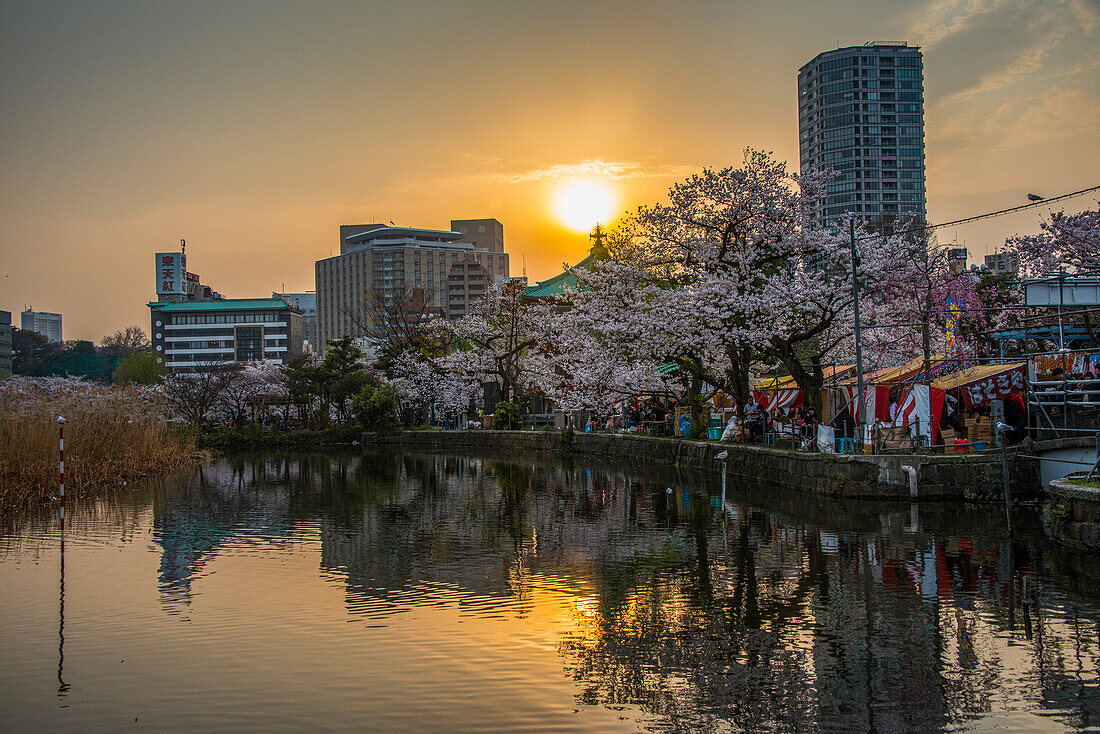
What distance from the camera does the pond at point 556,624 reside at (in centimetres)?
737

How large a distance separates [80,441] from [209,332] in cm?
12536

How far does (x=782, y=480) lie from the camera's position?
80.0ft

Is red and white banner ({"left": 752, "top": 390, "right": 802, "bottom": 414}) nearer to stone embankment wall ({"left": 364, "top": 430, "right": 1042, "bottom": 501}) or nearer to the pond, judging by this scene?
stone embankment wall ({"left": 364, "top": 430, "right": 1042, "bottom": 501})

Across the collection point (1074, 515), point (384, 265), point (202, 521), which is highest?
point (384, 265)

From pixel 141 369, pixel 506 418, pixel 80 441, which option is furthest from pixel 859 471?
pixel 141 369

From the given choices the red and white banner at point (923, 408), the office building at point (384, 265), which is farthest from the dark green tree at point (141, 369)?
the red and white banner at point (923, 408)

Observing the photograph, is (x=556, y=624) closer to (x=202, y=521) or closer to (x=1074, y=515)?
(x=1074, y=515)

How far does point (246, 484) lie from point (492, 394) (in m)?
37.1

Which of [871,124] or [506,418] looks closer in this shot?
[506,418]

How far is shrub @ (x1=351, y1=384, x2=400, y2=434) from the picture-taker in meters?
55.0

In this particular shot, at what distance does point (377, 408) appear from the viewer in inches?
2173

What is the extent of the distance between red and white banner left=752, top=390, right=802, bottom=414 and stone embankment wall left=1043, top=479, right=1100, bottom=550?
50.4 feet

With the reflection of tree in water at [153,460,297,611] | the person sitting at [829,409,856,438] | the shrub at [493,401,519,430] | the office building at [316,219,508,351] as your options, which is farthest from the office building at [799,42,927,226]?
the reflection of tree in water at [153,460,297,611]

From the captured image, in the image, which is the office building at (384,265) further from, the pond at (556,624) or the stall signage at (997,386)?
the pond at (556,624)
